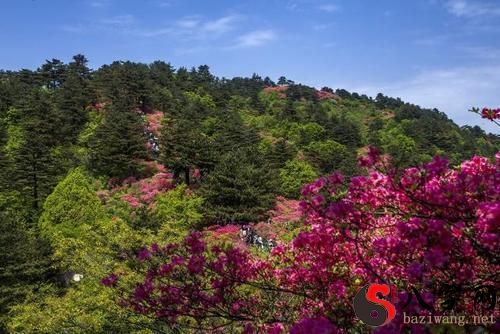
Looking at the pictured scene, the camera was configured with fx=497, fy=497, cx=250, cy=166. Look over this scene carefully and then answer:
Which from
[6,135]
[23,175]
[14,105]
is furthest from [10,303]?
[14,105]

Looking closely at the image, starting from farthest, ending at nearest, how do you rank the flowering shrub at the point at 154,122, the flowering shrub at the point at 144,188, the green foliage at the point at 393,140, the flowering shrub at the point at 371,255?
1. the green foliage at the point at 393,140
2. the flowering shrub at the point at 154,122
3. the flowering shrub at the point at 144,188
4. the flowering shrub at the point at 371,255

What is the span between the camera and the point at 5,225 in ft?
78.6

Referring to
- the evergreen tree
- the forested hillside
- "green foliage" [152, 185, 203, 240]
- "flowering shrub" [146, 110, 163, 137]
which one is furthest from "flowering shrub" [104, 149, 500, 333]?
"flowering shrub" [146, 110, 163, 137]

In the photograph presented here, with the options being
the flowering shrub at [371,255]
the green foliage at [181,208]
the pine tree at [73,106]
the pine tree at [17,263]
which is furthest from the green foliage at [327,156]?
the flowering shrub at [371,255]

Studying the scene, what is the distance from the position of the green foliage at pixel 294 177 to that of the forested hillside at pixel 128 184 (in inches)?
4.9

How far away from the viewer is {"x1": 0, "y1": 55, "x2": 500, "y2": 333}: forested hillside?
1667 centimetres

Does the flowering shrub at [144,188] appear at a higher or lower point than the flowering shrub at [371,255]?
lower

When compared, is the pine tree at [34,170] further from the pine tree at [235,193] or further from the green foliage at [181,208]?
the pine tree at [235,193]

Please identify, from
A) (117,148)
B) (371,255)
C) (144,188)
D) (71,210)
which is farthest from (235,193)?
(371,255)

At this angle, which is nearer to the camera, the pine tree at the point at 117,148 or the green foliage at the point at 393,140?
the pine tree at the point at 117,148

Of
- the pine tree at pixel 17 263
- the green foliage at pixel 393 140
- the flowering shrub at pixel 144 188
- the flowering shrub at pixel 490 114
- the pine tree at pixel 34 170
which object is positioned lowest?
the pine tree at pixel 17 263

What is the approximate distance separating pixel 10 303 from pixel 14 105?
36.9 metres

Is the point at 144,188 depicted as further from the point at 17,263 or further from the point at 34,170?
the point at 17,263

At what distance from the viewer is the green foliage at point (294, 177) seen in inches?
1649
